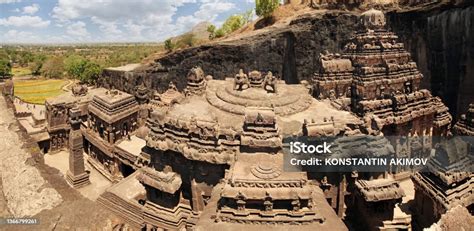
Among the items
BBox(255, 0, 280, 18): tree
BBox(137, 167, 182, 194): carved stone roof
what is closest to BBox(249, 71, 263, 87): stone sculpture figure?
BBox(137, 167, 182, 194): carved stone roof

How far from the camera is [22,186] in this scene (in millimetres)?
11109

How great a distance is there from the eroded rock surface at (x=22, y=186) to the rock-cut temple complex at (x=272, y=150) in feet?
13.9

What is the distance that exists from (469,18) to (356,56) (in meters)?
10.3

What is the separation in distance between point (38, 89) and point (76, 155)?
174 feet

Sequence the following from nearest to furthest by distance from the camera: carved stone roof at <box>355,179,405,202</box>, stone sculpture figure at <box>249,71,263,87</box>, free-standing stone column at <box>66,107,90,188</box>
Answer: carved stone roof at <box>355,179,405,202</box>, stone sculpture figure at <box>249,71,263,87</box>, free-standing stone column at <box>66,107,90,188</box>

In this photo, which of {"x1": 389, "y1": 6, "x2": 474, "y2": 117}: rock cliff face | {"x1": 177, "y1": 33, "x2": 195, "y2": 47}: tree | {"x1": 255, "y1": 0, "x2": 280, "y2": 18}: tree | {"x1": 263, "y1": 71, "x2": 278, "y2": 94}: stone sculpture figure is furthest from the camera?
{"x1": 177, "y1": 33, "x2": 195, "y2": 47}: tree

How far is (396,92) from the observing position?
22578mm

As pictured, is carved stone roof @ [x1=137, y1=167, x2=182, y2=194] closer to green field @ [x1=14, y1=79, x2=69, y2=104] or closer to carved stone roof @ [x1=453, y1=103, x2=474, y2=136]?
carved stone roof @ [x1=453, y1=103, x2=474, y2=136]

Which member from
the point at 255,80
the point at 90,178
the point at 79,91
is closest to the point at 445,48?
the point at 255,80

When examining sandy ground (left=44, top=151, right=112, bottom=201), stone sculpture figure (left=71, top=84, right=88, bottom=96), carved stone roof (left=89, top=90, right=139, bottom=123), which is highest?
stone sculpture figure (left=71, top=84, right=88, bottom=96)

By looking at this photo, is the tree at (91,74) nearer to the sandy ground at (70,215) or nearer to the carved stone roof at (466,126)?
the sandy ground at (70,215)

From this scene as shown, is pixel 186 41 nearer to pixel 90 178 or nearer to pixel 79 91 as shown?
pixel 79 91

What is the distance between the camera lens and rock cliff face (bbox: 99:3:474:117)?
1093 inches

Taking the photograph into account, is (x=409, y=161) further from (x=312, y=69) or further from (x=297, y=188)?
(x=312, y=69)
